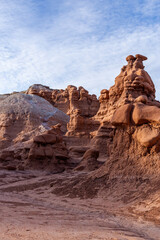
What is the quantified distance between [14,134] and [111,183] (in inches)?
889

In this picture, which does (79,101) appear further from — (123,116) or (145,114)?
(145,114)

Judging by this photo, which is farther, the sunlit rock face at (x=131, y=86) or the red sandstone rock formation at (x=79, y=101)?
the red sandstone rock formation at (x=79, y=101)

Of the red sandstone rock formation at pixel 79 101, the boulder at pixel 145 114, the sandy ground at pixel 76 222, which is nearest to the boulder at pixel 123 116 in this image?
the boulder at pixel 145 114

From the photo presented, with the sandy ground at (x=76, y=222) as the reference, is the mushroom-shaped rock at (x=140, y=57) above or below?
above

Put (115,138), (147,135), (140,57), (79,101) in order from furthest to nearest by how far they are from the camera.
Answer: (79,101), (140,57), (115,138), (147,135)

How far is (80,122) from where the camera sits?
27938 mm

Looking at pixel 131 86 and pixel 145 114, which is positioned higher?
pixel 131 86

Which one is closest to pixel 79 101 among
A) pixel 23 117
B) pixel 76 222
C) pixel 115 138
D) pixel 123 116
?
pixel 23 117

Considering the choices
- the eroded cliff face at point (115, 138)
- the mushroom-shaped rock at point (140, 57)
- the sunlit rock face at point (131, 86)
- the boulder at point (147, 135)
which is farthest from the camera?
the mushroom-shaped rock at point (140, 57)

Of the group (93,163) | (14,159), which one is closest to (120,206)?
(93,163)

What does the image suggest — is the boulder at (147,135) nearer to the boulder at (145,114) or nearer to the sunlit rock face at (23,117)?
the boulder at (145,114)

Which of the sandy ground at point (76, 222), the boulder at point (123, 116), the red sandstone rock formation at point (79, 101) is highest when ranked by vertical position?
the red sandstone rock formation at point (79, 101)

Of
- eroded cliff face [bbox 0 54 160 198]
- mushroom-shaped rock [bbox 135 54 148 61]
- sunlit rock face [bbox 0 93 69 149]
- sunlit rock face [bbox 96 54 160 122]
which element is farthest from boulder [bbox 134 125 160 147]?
sunlit rock face [bbox 0 93 69 149]

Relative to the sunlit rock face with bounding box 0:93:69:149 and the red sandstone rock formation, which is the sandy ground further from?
the red sandstone rock formation
